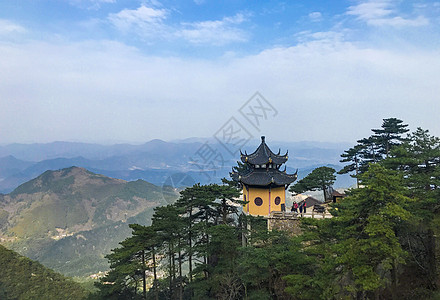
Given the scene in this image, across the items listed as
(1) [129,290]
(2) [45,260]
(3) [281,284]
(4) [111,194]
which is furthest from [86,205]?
(3) [281,284]

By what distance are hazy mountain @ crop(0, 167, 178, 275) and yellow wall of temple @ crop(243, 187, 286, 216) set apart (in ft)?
341

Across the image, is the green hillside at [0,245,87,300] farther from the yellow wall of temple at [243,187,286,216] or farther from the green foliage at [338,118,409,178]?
the green foliage at [338,118,409,178]

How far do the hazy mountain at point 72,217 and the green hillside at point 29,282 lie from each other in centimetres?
6215

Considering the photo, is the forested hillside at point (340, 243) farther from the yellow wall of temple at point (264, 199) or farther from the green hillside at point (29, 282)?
the green hillside at point (29, 282)

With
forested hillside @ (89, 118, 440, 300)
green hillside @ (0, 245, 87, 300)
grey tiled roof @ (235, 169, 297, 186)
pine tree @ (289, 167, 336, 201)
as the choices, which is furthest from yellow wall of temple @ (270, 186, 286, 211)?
green hillside @ (0, 245, 87, 300)

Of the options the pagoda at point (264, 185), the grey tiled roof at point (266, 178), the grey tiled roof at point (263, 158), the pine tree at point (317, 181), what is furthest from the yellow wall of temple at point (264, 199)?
the pine tree at point (317, 181)

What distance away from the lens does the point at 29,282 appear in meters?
43.5

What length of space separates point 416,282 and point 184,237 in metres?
14.4

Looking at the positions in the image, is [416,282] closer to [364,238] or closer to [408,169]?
[408,169]

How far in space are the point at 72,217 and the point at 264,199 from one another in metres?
165

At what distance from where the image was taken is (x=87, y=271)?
10431 cm

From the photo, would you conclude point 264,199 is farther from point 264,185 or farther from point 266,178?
point 266,178

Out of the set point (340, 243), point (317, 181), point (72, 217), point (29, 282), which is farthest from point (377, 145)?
point (72, 217)

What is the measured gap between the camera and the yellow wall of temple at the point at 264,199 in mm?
23234
